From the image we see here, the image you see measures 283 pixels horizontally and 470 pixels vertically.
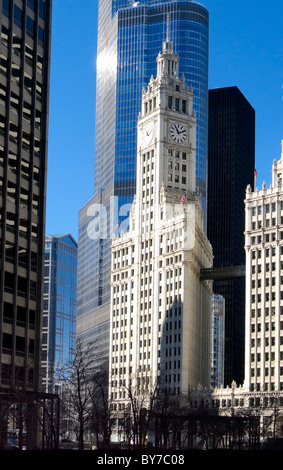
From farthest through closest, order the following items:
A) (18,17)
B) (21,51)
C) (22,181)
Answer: (21,51)
(18,17)
(22,181)

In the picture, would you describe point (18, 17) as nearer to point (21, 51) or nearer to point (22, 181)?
point (21, 51)

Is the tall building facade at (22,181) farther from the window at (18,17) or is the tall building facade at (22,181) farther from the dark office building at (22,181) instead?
the window at (18,17)

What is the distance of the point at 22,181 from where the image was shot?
121062 millimetres

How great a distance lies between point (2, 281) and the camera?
11262cm

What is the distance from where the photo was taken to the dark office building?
115 metres

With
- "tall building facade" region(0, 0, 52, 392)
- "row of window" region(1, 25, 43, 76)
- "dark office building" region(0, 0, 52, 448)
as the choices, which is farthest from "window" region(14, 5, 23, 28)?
"row of window" region(1, 25, 43, 76)

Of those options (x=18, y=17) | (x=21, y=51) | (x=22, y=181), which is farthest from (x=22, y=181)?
(x=18, y=17)

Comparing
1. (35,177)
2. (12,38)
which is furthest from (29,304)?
(12,38)

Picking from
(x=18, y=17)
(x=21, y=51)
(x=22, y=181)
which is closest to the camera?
(x=22, y=181)

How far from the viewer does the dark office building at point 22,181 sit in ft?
377

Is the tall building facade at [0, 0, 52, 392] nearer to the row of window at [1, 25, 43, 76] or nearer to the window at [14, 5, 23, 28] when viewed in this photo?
the row of window at [1, 25, 43, 76]

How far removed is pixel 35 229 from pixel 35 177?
7128mm

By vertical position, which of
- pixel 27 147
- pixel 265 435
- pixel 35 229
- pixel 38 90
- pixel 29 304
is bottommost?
pixel 265 435
